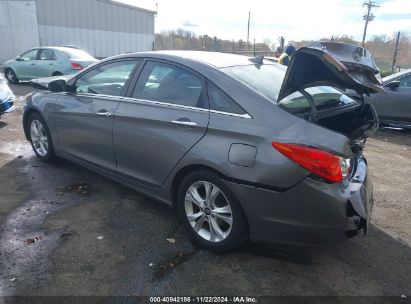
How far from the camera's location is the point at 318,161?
2.56m

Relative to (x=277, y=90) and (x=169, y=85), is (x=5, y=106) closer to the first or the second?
(x=169, y=85)

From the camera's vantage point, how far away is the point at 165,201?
3.48 meters

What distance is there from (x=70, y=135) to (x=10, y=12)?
65.4 feet

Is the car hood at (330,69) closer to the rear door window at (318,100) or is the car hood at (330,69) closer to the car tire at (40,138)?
the rear door window at (318,100)

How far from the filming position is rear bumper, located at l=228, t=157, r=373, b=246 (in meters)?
2.59

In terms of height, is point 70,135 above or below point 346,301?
above

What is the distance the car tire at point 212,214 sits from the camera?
9.61 ft

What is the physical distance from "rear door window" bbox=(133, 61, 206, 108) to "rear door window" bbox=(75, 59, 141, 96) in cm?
23

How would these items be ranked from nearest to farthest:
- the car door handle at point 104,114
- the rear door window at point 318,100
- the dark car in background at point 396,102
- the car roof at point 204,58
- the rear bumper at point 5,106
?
the rear door window at point 318,100
the car roof at point 204,58
the car door handle at point 104,114
the rear bumper at point 5,106
the dark car in background at point 396,102

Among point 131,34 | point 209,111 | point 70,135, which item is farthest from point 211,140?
point 131,34

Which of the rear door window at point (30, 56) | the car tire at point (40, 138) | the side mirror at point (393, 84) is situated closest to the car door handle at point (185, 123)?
Answer: the car tire at point (40, 138)

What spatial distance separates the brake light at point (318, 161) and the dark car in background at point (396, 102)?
19.8 feet

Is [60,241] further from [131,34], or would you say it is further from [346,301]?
[131,34]

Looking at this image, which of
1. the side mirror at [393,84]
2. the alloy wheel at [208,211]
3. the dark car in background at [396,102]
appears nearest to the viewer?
the alloy wheel at [208,211]
